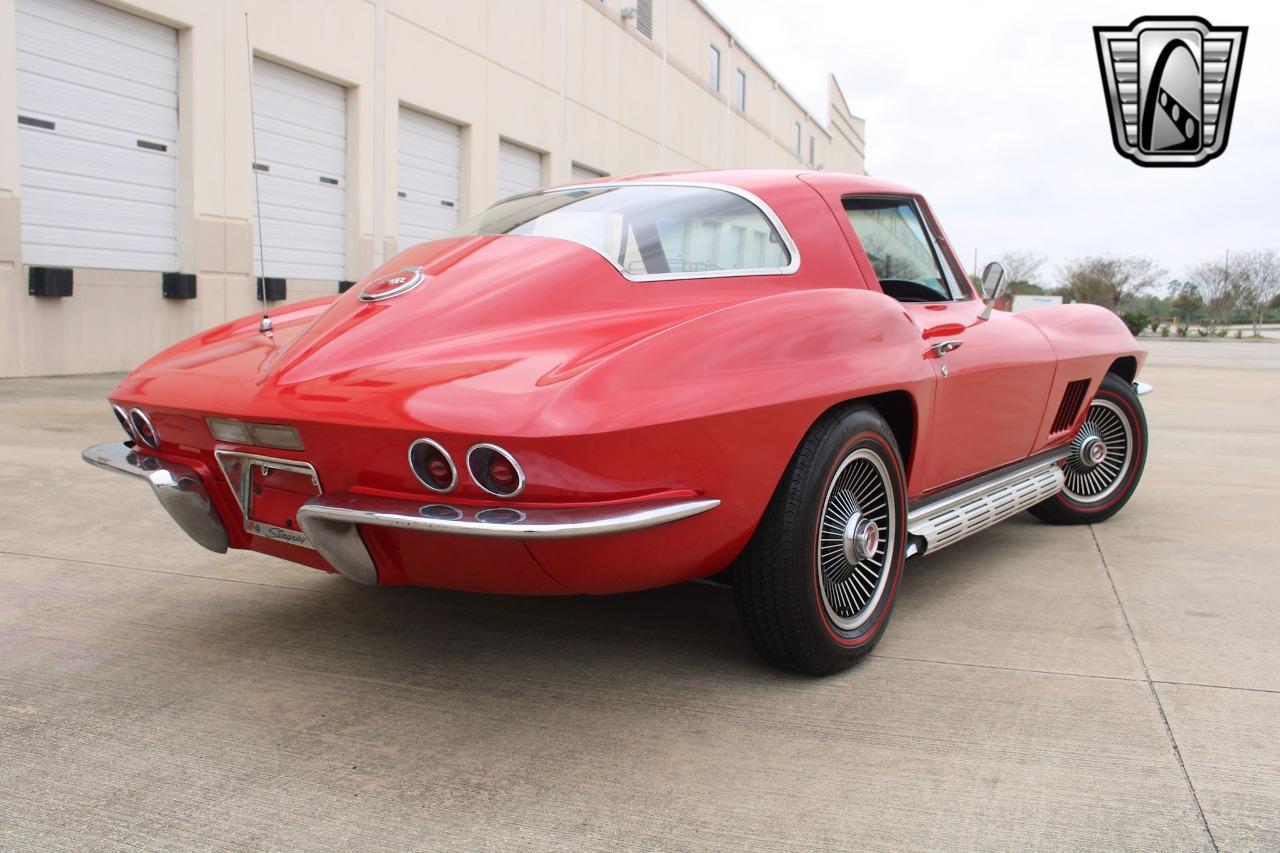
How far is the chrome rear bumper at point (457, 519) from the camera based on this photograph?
7.13 feet

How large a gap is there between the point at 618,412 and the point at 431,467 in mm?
429

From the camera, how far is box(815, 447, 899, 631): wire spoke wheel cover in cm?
289

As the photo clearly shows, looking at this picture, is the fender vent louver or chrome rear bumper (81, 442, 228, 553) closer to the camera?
chrome rear bumper (81, 442, 228, 553)

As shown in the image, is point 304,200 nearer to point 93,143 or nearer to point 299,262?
point 299,262

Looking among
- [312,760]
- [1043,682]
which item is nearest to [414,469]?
[312,760]

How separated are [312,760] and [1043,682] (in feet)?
6.14

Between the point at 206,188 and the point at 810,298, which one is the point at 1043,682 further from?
the point at 206,188

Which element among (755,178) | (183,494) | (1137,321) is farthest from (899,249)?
(1137,321)

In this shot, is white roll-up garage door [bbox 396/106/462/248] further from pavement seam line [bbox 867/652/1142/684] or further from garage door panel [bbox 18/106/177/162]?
pavement seam line [bbox 867/652/1142/684]

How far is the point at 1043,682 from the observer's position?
112 inches

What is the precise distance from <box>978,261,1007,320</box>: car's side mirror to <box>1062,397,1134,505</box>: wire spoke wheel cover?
1.23 metres

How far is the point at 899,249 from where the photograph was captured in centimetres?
375

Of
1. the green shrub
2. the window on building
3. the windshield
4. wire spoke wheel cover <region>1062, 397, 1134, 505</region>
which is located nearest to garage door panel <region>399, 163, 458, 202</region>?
the window on building
